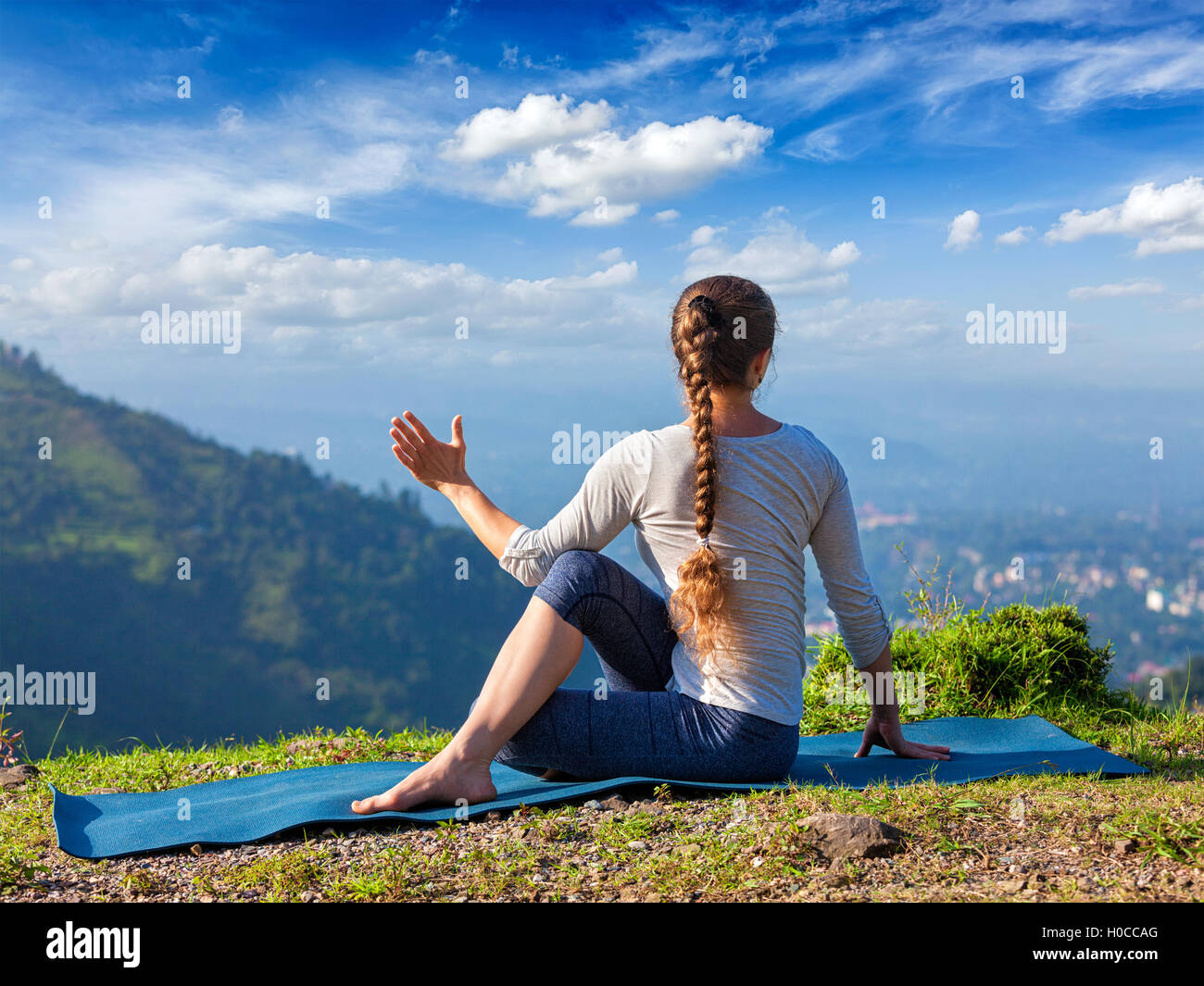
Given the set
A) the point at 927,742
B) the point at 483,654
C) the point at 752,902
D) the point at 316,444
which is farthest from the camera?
the point at 483,654

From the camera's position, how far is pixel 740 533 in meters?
2.86

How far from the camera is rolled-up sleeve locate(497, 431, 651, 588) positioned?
2824 mm

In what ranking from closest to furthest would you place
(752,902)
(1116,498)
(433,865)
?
1. (752,902)
2. (433,865)
3. (1116,498)

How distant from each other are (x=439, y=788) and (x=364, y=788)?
532 mm

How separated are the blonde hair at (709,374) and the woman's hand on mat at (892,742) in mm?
891

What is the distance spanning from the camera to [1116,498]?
118 meters

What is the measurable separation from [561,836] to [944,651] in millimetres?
3044

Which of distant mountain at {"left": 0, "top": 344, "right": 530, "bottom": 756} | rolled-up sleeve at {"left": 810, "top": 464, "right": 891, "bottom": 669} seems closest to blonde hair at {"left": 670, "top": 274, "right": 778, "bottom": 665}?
rolled-up sleeve at {"left": 810, "top": 464, "right": 891, "bottom": 669}

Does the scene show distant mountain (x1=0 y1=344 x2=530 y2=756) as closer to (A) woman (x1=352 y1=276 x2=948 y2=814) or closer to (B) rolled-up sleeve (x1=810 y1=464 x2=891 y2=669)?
(A) woman (x1=352 y1=276 x2=948 y2=814)

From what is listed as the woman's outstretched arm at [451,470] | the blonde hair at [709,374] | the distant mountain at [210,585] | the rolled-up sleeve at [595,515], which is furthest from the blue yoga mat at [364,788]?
the distant mountain at [210,585]

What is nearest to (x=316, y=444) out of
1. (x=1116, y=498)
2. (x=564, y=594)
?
(x=564, y=594)
